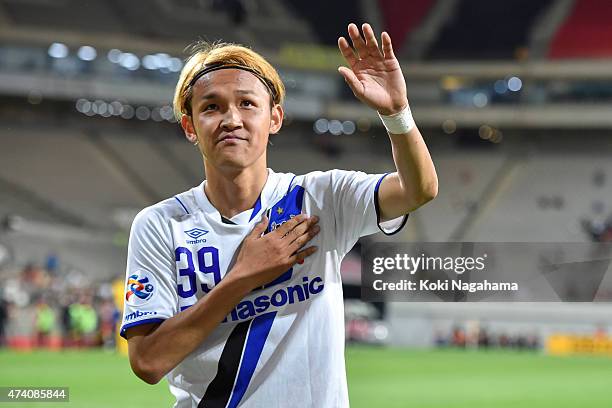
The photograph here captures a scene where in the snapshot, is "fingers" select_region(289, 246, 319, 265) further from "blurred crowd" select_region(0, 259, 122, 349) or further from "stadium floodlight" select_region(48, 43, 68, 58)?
"stadium floodlight" select_region(48, 43, 68, 58)

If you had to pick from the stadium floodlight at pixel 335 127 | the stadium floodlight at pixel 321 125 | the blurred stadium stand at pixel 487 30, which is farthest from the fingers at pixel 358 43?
the stadium floodlight at pixel 321 125

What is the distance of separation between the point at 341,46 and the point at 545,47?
28.3 meters

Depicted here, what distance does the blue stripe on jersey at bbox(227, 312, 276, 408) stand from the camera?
221 centimetres

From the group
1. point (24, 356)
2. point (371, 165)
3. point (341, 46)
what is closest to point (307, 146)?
point (371, 165)

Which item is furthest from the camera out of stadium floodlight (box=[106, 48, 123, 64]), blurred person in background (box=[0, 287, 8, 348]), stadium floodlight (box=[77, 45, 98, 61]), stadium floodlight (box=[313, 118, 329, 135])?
stadium floodlight (box=[313, 118, 329, 135])

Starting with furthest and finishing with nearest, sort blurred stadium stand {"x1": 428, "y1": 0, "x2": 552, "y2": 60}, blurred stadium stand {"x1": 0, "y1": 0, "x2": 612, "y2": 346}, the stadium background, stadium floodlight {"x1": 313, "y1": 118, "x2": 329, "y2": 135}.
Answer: stadium floodlight {"x1": 313, "y1": 118, "x2": 329, "y2": 135}, blurred stadium stand {"x1": 428, "y1": 0, "x2": 552, "y2": 60}, blurred stadium stand {"x1": 0, "y1": 0, "x2": 612, "y2": 346}, the stadium background

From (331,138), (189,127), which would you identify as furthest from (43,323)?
(189,127)

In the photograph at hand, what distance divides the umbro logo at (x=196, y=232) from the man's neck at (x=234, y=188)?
8 cm

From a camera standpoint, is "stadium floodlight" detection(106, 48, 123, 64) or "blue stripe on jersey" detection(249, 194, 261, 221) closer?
"blue stripe on jersey" detection(249, 194, 261, 221)

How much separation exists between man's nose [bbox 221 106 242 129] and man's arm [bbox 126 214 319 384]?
0.29 meters

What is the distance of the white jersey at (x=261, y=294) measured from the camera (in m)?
2.21

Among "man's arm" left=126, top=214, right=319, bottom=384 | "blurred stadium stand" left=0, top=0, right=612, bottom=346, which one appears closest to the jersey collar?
"man's arm" left=126, top=214, right=319, bottom=384

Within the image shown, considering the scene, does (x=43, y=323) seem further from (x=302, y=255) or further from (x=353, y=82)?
(x=353, y=82)

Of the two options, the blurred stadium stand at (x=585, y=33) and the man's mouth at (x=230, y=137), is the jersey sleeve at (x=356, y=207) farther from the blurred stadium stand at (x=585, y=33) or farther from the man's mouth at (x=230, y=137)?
the blurred stadium stand at (x=585, y=33)
